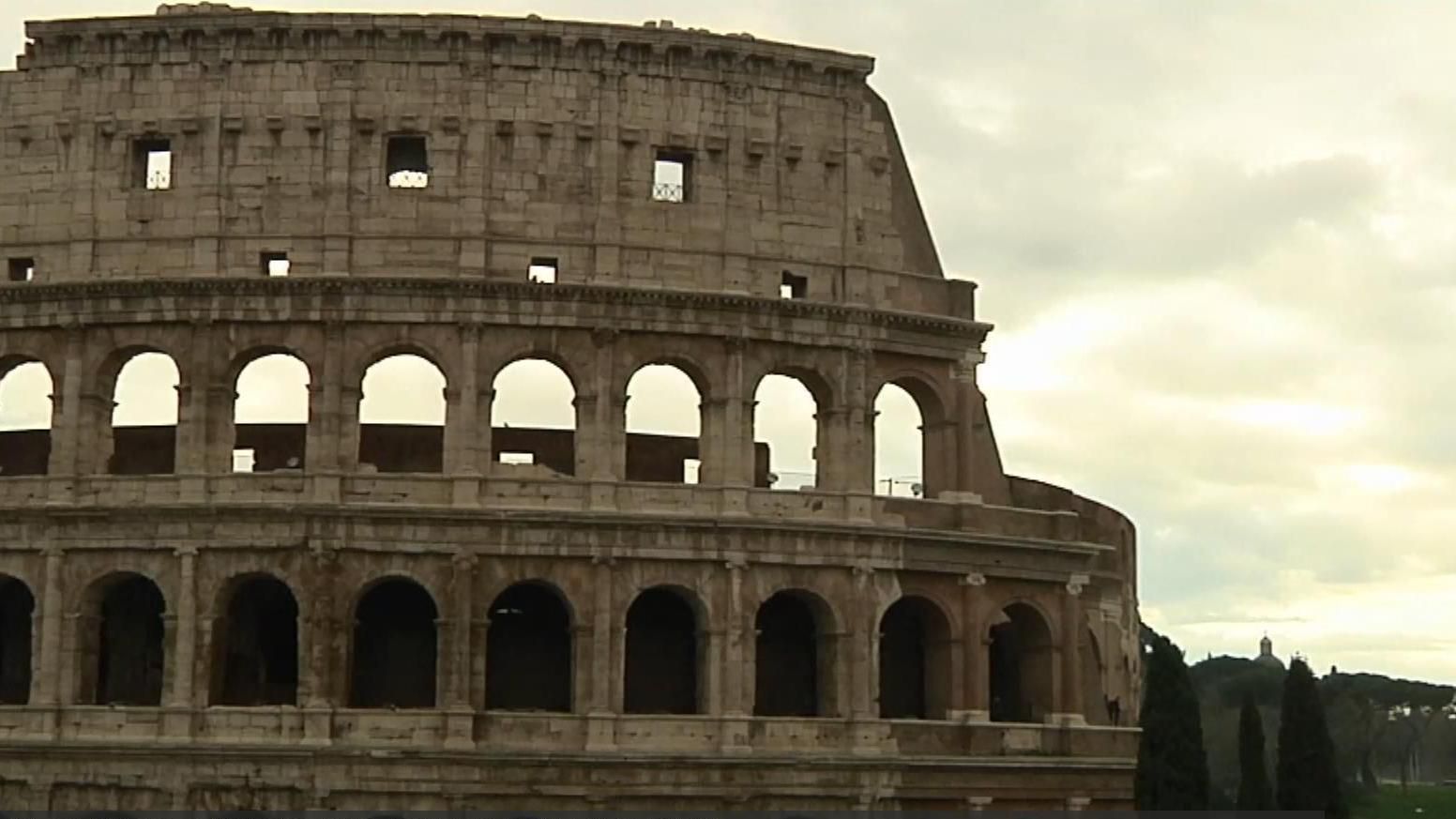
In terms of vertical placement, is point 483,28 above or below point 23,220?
above

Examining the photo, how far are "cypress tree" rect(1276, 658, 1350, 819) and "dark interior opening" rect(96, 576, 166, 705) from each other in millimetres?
19841

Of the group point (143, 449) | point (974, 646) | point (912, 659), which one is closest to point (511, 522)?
point (143, 449)

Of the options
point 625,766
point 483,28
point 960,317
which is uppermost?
point 483,28

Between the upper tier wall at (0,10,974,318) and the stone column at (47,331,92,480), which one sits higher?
the upper tier wall at (0,10,974,318)

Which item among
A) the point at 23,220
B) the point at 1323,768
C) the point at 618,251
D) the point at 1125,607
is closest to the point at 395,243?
the point at 618,251

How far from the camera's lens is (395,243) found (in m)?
35.0

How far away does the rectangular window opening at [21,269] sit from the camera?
118ft

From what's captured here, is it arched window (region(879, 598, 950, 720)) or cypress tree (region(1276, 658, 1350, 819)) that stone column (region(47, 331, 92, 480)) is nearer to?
arched window (region(879, 598, 950, 720))

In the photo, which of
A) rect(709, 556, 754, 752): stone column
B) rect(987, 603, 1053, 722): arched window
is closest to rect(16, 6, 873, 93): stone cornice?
rect(709, 556, 754, 752): stone column

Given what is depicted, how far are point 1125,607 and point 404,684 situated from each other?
14293 mm

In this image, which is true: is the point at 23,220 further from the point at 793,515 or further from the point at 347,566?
the point at 793,515

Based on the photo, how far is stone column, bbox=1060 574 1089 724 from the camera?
37.2 m

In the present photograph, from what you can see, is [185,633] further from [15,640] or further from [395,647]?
[15,640]

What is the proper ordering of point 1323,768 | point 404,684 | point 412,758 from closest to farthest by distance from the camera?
point 412,758 < point 404,684 < point 1323,768
